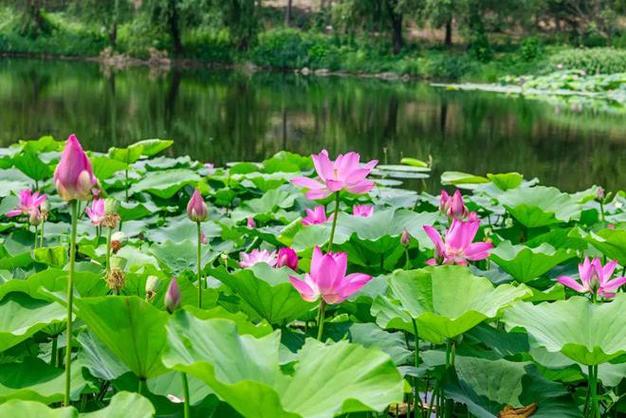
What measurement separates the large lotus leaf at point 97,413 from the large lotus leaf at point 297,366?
0.19 ft

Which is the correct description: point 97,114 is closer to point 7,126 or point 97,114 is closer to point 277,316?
point 7,126

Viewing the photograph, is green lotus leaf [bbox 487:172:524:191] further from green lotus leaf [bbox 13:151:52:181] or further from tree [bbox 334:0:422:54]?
tree [bbox 334:0:422:54]

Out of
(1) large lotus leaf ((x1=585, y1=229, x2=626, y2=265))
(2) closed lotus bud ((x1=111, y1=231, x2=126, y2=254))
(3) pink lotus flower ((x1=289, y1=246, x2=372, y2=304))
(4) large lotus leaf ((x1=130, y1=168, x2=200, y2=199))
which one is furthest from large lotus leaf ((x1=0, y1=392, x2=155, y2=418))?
(4) large lotus leaf ((x1=130, y1=168, x2=200, y2=199))

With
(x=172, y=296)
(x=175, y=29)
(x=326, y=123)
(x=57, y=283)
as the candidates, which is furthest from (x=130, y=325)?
(x=175, y=29)

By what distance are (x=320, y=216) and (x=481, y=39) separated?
70.4 feet

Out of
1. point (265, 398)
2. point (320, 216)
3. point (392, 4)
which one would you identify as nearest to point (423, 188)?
point (320, 216)

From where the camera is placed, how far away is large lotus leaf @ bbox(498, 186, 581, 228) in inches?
87.4

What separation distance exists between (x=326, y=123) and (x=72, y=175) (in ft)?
32.7

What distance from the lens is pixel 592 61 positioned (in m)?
19.8

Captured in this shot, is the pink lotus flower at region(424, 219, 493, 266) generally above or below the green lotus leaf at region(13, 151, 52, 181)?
above

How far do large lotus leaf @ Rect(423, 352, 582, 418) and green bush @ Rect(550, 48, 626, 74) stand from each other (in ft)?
64.1

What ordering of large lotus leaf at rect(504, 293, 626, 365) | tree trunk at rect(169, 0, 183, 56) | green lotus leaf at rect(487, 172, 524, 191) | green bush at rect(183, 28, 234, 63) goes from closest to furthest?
large lotus leaf at rect(504, 293, 626, 365), green lotus leaf at rect(487, 172, 524, 191), tree trunk at rect(169, 0, 183, 56), green bush at rect(183, 28, 234, 63)

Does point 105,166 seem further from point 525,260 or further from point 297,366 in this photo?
point 297,366

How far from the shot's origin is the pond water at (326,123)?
313 inches
